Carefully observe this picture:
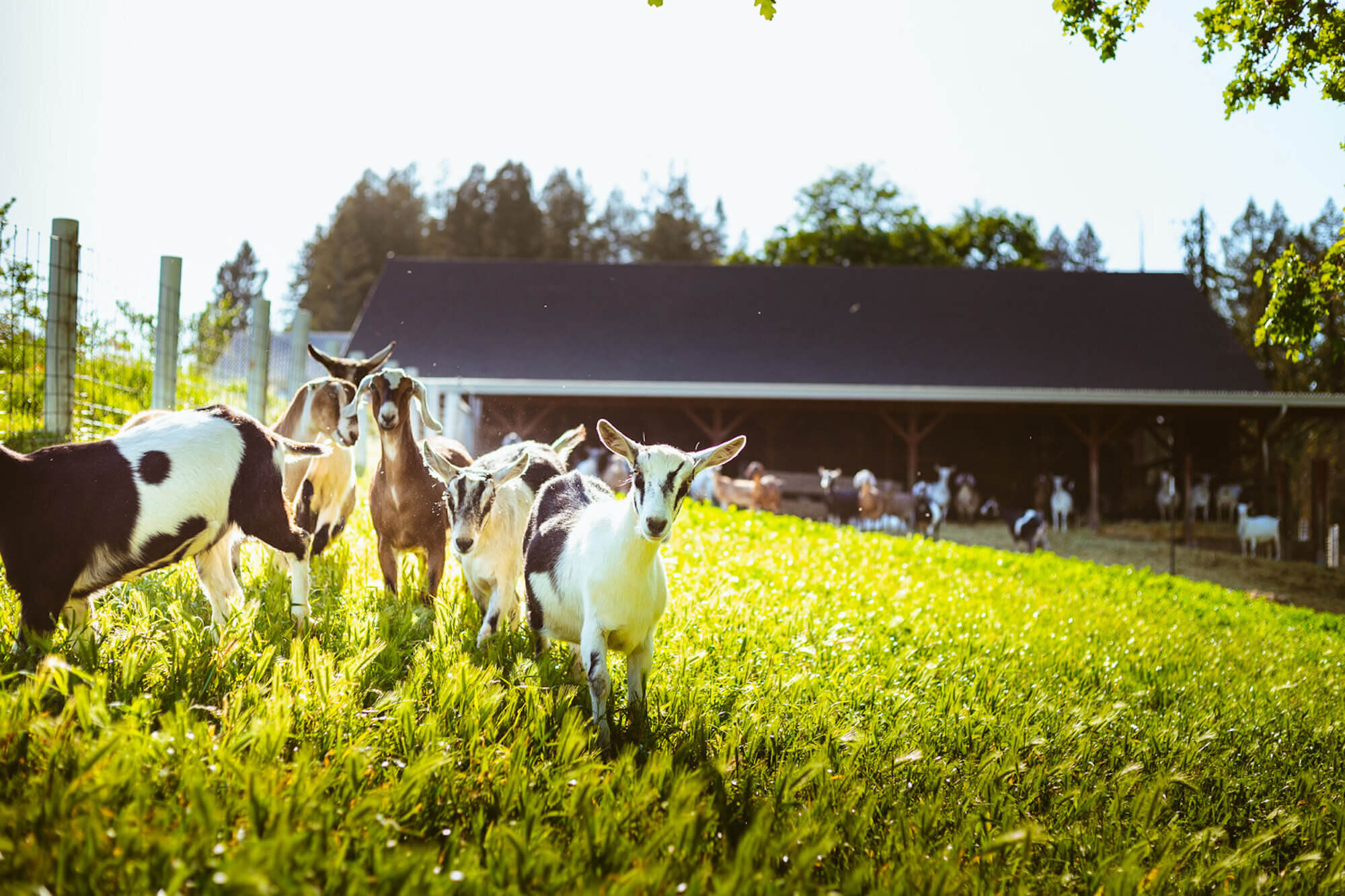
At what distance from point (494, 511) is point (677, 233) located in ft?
172

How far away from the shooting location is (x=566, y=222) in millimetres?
58688

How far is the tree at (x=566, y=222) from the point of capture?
57.2m

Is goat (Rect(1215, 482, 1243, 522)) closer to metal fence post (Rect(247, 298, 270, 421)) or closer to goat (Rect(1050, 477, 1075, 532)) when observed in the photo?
goat (Rect(1050, 477, 1075, 532))

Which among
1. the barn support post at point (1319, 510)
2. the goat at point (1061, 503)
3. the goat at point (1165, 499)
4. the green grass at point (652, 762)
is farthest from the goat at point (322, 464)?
the goat at point (1165, 499)

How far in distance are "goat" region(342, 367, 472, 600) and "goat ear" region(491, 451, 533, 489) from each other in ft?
2.08

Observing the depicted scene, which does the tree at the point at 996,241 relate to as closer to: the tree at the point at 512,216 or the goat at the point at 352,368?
the tree at the point at 512,216

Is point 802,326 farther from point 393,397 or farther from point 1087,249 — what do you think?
point 1087,249

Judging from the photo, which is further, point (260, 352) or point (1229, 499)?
point (1229, 499)

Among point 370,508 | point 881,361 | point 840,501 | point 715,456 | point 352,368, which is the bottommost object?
point 840,501

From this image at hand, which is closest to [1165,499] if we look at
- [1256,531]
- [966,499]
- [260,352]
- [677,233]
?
[1256,531]

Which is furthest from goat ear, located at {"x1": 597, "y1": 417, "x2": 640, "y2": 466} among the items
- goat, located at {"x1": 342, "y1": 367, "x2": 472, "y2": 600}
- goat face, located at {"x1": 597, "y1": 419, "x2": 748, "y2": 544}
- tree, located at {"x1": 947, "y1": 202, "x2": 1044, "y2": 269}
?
tree, located at {"x1": 947, "y1": 202, "x2": 1044, "y2": 269}

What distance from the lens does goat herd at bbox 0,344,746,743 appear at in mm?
3686

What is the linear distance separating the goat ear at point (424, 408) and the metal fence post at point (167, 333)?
1.72 meters

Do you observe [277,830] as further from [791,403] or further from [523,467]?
[791,403]
